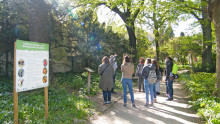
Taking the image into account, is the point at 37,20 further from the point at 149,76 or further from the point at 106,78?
the point at 149,76

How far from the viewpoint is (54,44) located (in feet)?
40.4

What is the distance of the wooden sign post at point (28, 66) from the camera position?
11.7ft

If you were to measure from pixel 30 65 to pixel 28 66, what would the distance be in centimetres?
6

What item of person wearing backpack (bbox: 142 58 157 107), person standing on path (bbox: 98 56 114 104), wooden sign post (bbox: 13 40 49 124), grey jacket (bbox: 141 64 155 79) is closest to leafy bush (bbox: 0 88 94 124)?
wooden sign post (bbox: 13 40 49 124)

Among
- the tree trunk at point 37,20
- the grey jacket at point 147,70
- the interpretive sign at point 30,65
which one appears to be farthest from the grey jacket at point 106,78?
the tree trunk at point 37,20

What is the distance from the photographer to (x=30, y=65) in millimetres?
3859

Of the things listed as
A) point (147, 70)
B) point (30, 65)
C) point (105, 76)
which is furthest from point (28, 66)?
point (147, 70)

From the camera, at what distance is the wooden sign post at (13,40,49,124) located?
3562 mm

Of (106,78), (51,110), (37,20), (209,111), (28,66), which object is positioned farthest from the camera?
(37,20)

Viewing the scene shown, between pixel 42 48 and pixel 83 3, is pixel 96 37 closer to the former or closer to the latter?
pixel 83 3

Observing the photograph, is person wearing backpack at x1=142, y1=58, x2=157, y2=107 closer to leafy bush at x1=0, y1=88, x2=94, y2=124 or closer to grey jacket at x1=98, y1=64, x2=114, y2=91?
grey jacket at x1=98, y1=64, x2=114, y2=91

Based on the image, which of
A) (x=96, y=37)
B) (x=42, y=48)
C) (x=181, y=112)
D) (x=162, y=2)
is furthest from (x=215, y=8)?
(x=96, y=37)

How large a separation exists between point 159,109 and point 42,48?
4.25 meters

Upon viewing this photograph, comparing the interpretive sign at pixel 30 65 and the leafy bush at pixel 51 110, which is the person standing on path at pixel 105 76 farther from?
the interpretive sign at pixel 30 65
